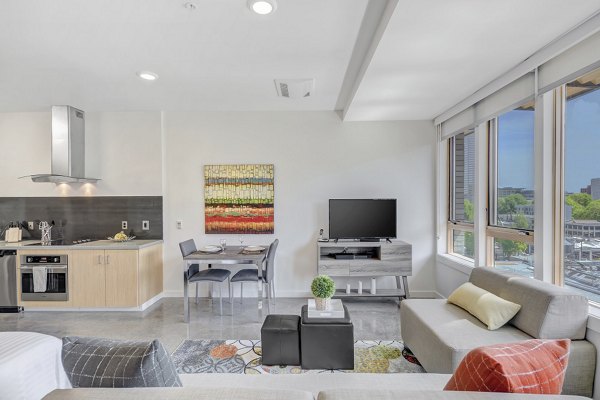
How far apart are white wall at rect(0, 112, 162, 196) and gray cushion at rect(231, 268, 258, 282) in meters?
1.74

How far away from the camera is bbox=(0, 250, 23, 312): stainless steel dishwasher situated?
3994 millimetres

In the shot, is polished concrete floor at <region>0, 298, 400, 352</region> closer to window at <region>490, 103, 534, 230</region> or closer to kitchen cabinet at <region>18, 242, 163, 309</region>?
kitchen cabinet at <region>18, 242, 163, 309</region>

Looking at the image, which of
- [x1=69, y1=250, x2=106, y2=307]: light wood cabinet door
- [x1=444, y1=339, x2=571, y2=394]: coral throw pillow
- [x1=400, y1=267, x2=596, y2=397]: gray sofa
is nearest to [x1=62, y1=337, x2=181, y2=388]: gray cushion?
[x1=444, y1=339, x2=571, y2=394]: coral throw pillow

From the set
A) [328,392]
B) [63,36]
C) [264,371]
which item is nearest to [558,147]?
[328,392]

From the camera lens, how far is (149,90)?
3746 mm

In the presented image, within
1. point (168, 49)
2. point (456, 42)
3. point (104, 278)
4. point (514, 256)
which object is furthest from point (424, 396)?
point (104, 278)

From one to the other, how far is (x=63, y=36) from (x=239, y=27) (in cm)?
142

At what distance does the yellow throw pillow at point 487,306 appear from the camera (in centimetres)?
223

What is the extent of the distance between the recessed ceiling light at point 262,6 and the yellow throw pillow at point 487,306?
2.60m

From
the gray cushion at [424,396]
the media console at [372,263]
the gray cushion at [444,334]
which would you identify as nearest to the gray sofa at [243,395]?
the gray cushion at [424,396]

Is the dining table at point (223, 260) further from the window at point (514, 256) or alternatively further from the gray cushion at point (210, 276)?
the window at point (514, 256)

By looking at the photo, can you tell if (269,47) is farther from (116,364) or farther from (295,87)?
(116,364)

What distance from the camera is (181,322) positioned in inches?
144

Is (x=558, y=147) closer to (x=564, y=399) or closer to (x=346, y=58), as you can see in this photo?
(x=346, y=58)
